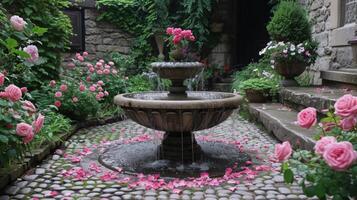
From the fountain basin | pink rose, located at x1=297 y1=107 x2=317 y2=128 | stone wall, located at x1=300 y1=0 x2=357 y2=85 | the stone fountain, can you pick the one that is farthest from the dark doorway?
pink rose, located at x1=297 y1=107 x2=317 y2=128

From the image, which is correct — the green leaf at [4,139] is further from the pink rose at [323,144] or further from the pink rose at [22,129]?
the pink rose at [323,144]

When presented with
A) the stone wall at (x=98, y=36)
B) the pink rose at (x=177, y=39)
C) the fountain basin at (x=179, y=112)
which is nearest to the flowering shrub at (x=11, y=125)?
the fountain basin at (x=179, y=112)

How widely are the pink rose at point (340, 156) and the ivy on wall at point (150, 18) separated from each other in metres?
7.64

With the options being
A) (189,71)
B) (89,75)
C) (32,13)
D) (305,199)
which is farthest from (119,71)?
(305,199)

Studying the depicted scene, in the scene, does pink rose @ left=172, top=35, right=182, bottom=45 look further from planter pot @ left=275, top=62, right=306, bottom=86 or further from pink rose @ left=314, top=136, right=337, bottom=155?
planter pot @ left=275, top=62, right=306, bottom=86

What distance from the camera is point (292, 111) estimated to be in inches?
220

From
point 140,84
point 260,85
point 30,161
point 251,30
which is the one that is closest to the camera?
point 30,161

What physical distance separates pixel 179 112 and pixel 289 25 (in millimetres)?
3871

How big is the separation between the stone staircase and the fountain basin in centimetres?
74

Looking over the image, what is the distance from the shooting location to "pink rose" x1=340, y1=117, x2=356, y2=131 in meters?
1.84

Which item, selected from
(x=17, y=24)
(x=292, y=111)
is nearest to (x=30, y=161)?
(x=17, y=24)

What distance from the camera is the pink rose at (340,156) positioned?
160cm

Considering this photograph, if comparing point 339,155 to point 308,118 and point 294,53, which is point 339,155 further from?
point 294,53

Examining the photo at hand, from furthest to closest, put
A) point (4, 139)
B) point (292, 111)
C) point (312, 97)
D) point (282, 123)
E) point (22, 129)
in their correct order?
point (292, 111) < point (312, 97) < point (282, 123) < point (22, 129) < point (4, 139)
